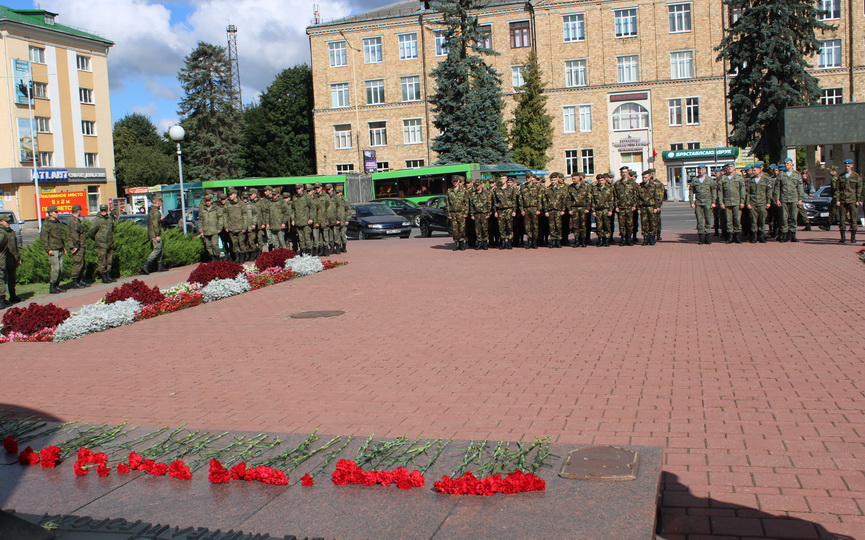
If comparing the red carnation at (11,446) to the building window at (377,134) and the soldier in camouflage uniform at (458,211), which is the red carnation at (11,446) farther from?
the building window at (377,134)

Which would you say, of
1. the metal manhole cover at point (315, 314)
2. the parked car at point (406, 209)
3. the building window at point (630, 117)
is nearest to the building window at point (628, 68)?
the building window at point (630, 117)

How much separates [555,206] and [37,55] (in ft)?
155

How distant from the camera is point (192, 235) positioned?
24.4 metres

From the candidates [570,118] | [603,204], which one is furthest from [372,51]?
[603,204]

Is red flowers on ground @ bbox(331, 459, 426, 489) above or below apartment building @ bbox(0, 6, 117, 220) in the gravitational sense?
below

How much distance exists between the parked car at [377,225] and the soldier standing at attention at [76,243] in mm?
13206

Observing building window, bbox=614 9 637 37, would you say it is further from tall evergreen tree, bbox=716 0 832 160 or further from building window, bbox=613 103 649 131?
tall evergreen tree, bbox=716 0 832 160

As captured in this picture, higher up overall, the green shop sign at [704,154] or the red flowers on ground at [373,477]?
the green shop sign at [704,154]

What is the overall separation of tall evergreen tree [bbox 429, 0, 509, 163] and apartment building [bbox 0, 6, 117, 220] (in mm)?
22509

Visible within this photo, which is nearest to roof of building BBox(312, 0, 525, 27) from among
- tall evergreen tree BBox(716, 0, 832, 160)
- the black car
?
tall evergreen tree BBox(716, 0, 832, 160)

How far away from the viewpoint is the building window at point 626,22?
58.2 metres

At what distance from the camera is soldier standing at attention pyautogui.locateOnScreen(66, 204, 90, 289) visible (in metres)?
18.2

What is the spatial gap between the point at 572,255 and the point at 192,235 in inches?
442

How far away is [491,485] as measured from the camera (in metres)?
4.43
